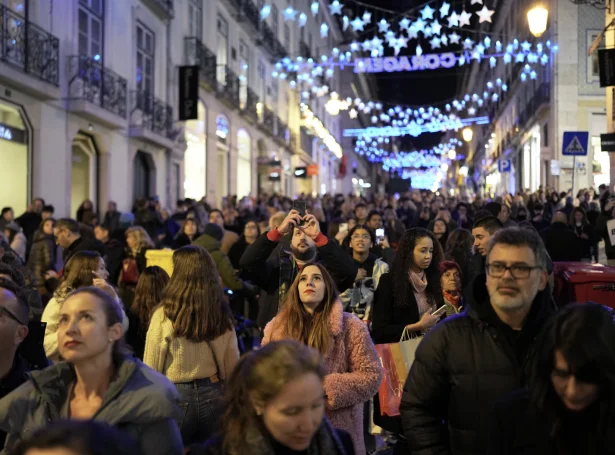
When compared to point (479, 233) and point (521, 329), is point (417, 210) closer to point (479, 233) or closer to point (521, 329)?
point (479, 233)

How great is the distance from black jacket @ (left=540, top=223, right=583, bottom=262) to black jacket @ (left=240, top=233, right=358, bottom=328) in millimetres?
5273

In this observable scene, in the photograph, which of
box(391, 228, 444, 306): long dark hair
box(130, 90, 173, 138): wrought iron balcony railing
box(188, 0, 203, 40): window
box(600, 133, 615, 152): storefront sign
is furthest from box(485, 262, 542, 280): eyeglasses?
box(188, 0, 203, 40): window

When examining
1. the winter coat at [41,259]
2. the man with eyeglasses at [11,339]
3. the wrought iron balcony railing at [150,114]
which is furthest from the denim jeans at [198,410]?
the wrought iron balcony railing at [150,114]

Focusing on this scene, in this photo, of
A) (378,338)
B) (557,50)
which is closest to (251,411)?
(378,338)

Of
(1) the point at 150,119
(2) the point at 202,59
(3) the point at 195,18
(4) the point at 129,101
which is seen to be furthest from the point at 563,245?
(3) the point at 195,18

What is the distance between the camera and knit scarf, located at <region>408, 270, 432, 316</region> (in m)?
5.78

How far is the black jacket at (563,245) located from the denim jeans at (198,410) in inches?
288

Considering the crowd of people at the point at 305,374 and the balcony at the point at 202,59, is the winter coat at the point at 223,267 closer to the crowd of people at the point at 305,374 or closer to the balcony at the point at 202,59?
the crowd of people at the point at 305,374

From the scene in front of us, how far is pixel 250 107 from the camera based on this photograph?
3281 cm

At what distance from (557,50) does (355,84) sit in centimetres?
4146

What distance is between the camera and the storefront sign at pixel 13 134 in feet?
50.7

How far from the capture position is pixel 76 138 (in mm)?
19234

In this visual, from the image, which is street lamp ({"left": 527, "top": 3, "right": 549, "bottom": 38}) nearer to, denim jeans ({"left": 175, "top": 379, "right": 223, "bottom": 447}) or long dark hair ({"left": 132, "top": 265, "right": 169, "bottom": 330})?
long dark hair ({"left": 132, "top": 265, "right": 169, "bottom": 330})

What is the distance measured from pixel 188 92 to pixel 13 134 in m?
8.89
